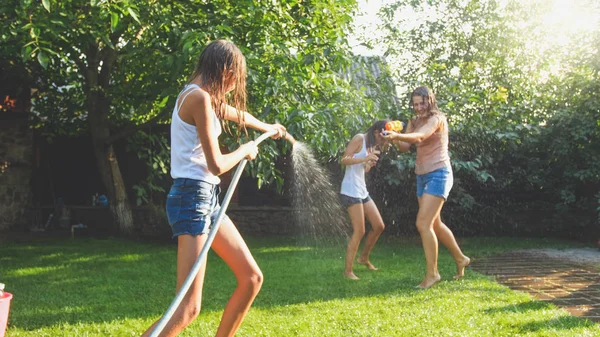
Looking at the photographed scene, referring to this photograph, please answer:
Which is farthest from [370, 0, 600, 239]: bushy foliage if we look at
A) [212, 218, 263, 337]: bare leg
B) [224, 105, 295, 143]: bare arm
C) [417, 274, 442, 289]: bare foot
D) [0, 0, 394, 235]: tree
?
[212, 218, 263, 337]: bare leg

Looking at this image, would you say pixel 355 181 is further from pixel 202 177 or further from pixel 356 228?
pixel 202 177

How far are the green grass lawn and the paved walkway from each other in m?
0.27

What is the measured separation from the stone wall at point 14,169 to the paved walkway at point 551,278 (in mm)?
8328

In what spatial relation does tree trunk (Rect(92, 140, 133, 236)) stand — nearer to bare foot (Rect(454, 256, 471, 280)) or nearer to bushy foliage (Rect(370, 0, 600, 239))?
bushy foliage (Rect(370, 0, 600, 239))

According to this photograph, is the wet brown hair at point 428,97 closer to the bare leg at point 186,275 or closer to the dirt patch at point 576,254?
the bare leg at point 186,275

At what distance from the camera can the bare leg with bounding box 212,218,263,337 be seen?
2.94m

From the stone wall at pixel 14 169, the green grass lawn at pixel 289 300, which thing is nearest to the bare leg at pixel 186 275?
the green grass lawn at pixel 289 300

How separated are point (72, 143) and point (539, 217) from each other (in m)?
8.87

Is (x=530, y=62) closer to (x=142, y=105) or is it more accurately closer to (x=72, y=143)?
(x=142, y=105)

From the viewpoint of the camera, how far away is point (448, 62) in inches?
471

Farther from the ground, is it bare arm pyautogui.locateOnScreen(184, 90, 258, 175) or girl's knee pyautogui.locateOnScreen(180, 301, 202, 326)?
bare arm pyautogui.locateOnScreen(184, 90, 258, 175)

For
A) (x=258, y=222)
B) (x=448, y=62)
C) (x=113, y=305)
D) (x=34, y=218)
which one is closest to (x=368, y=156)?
(x=113, y=305)

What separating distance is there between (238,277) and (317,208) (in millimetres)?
7682

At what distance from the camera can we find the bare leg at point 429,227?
536 cm
